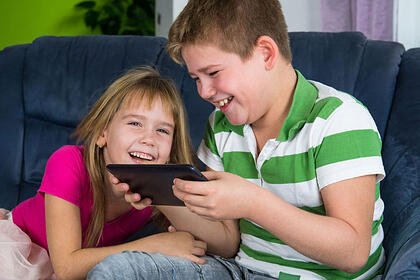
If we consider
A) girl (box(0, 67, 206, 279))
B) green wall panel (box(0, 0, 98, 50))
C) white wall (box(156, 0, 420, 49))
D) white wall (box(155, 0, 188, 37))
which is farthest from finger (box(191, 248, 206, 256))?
green wall panel (box(0, 0, 98, 50))

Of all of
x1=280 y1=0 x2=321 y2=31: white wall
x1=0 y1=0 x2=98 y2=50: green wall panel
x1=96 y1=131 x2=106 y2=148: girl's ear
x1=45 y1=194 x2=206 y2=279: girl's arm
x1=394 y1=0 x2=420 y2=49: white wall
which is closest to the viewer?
x1=45 y1=194 x2=206 y2=279: girl's arm

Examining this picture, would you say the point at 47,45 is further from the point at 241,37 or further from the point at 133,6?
the point at 133,6

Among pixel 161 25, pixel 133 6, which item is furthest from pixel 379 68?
pixel 133 6

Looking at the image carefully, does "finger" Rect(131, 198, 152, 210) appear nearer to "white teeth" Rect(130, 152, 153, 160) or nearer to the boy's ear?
"white teeth" Rect(130, 152, 153, 160)

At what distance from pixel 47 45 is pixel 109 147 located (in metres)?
0.77

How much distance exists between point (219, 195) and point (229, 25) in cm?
39

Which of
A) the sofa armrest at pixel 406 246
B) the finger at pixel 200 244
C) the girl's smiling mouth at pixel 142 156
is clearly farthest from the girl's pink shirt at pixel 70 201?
the sofa armrest at pixel 406 246

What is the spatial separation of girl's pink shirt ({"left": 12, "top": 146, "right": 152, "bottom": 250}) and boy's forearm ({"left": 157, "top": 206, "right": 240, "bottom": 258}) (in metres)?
0.21

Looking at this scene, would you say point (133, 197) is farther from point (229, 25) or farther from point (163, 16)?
point (163, 16)

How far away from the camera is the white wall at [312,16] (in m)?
2.50

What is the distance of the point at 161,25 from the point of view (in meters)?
3.98

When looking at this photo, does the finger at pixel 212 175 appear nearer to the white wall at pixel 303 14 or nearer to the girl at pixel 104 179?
Answer: the girl at pixel 104 179

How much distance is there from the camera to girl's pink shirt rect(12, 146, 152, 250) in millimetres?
1854

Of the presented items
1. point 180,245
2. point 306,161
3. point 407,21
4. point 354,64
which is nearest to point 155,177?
point 180,245
